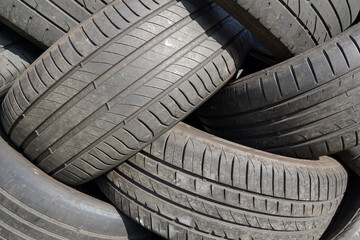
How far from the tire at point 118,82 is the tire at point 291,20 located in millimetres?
145

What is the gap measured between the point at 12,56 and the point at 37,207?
630 millimetres

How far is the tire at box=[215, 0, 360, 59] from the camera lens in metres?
1.50

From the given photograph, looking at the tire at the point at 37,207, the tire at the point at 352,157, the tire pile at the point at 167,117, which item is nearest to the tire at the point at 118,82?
the tire pile at the point at 167,117

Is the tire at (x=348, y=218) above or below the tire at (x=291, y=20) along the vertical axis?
below

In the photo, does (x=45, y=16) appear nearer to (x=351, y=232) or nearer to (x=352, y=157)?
(x=352, y=157)

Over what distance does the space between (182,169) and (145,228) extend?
34 cm

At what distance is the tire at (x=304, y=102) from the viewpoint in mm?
1543

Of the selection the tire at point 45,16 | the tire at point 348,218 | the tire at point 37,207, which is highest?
the tire at point 45,16

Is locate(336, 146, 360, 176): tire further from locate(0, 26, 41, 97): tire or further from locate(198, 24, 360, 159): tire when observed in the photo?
locate(0, 26, 41, 97): tire

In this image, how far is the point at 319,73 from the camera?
1537mm

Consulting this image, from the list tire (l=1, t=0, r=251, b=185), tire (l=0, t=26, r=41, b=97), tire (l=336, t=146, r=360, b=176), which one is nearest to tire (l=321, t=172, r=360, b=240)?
tire (l=336, t=146, r=360, b=176)

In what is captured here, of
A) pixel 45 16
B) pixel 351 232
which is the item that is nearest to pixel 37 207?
pixel 45 16

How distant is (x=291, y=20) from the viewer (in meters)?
1.56

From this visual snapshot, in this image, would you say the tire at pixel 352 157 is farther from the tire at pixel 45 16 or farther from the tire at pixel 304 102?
the tire at pixel 45 16
